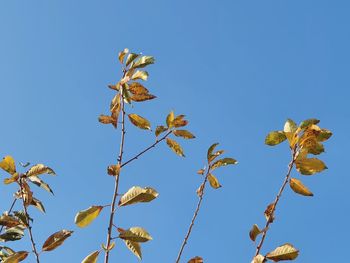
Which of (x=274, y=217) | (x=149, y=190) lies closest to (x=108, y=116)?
(x=149, y=190)

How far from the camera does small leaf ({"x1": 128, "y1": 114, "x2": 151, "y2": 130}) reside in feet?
8.33

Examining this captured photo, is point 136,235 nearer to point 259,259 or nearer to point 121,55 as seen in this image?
point 259,259

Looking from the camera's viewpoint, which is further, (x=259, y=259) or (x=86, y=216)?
(x=86, y=216)

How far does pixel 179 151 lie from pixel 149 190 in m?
0.53

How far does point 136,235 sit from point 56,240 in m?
0.34

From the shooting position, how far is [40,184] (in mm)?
2541

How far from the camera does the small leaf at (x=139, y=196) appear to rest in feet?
6.72

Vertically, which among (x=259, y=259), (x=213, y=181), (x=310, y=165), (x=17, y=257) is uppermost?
(x=213, y=181)

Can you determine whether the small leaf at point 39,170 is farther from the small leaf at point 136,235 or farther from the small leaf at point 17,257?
the small leaf at point 136,235

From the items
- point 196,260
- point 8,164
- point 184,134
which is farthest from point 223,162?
point 8,164

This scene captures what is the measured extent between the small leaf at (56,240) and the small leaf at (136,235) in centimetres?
23

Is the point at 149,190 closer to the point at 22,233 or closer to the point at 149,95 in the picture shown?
the point at 149,95

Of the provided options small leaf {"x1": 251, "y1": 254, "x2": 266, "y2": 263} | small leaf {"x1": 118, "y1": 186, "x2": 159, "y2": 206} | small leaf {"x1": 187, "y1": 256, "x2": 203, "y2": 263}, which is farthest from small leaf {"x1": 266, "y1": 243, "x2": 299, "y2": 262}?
small leaf {"x1": 118, "y1": 186, "x2": 159, "y2": 206}

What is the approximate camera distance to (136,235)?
2053 mm
